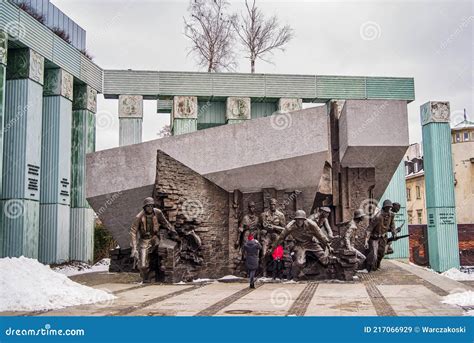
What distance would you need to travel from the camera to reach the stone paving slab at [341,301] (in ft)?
23.9

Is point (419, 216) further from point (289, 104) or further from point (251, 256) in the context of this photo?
point (251, 256)

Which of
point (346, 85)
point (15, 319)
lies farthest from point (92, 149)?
point (15, 319)

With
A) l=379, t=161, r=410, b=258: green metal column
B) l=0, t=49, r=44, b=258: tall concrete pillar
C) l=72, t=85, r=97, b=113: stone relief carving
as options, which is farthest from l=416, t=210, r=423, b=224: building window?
l=0, t=49, r=44, b=258: tall concrete pillar

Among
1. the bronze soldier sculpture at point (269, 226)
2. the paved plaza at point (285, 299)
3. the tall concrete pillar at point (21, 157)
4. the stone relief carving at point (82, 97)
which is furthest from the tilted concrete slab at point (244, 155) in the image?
the stone relief carving at point (82, 97)

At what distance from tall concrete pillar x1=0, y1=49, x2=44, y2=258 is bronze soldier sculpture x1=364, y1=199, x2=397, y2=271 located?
35.0 feet

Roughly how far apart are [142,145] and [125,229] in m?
2.99

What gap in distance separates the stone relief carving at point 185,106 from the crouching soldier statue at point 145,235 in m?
12.1

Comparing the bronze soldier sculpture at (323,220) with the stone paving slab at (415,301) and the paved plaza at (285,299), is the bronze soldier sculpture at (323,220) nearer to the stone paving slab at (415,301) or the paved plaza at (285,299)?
the paved plaza at (285,299)

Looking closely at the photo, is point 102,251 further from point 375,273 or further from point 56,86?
point 375,273

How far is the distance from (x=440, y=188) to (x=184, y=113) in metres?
11.6

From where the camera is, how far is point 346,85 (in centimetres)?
2503

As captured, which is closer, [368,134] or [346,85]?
[368,134]

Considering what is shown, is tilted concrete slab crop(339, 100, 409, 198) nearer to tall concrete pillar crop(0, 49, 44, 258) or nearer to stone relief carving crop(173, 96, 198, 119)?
tall concrete pillar crop(0, 49, 44, 258)

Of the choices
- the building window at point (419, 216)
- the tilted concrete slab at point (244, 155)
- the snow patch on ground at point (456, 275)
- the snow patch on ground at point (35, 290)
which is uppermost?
the tilted concrete slab at point (244, 155)
